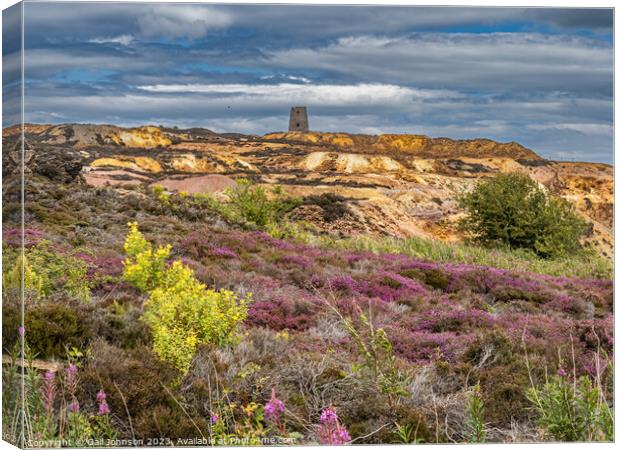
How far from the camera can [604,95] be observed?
848cm

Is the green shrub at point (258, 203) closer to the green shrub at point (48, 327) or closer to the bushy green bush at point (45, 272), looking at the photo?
the bushy green bush at point (45, 272)

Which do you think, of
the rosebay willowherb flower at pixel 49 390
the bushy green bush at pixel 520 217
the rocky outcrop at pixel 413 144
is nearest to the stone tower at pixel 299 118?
the rocky outcrop at pixel 413 144

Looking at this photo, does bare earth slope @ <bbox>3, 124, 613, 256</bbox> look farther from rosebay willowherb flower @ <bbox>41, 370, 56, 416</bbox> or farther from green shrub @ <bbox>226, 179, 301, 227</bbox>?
rosebay willowherb flower @ <bbox>41, 370, 56, 416</bbox>

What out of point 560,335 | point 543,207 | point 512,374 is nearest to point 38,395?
point 512,374

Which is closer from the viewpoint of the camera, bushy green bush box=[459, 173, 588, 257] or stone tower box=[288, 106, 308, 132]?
stone tower box=[288, 106, 308, 132]

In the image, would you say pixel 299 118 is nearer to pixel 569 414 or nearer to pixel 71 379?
pixel 71 379

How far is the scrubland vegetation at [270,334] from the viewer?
6996 millimetres

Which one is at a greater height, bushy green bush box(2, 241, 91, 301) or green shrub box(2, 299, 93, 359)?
bushy green bush box(2, 241, 91, 301)

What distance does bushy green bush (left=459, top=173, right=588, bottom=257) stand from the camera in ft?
35.2

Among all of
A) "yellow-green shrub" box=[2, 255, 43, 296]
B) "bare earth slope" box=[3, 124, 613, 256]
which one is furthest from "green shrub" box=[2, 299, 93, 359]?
"bare earth slope" box=[3, 124, 613, 256]

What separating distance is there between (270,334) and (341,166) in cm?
233

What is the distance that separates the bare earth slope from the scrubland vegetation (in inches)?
11.3

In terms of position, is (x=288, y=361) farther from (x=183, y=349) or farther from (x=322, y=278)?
(x=322, y=278)

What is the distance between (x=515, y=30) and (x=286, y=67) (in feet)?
7.45
